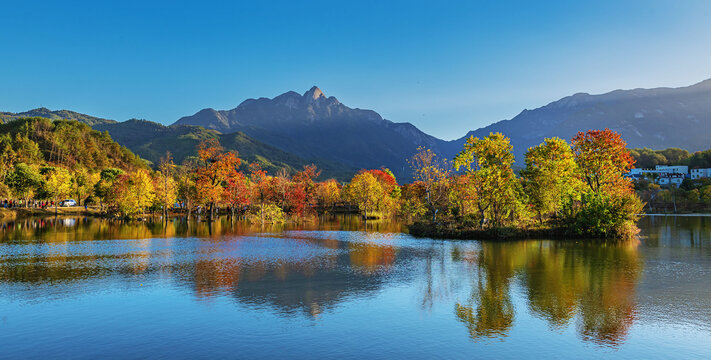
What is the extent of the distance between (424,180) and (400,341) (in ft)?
153

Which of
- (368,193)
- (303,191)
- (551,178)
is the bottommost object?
(368,193)

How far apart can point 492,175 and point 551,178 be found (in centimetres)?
942

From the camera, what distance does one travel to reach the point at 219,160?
88.0 metres

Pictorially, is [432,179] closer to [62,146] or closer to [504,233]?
[504,233]

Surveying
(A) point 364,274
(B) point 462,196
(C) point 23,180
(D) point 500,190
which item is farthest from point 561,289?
(C) point 23,180

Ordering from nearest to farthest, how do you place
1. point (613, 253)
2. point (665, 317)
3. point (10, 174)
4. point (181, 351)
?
point (181, 351) < point (665, 317) < point (613, 253) < point (10, 174)

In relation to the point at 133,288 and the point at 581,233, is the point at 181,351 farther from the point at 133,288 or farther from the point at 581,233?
the point at 581,233

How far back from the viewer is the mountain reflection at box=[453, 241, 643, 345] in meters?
19.3

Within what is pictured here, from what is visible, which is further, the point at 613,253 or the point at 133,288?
the point at 613,253

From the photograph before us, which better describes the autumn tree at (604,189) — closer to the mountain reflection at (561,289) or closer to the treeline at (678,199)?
the mountain reflection at (561,289)

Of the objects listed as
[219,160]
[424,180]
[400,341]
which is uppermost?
[219,160]

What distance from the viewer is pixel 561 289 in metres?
25.5

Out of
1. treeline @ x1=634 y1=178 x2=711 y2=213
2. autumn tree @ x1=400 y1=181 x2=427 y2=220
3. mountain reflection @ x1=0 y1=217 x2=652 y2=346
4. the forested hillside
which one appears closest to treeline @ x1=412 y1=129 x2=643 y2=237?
mountain reflection @ x1=0 y1=217 x2=652 y2=346

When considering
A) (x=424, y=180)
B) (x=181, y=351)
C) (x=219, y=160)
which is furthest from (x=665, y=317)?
(x=219, y=160)
